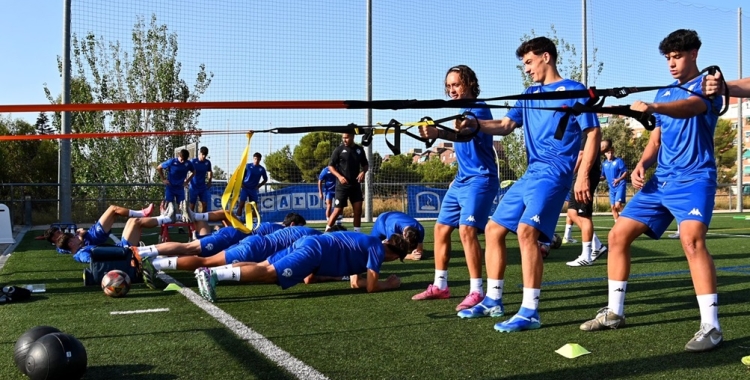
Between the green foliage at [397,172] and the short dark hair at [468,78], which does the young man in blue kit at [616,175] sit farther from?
the green foliage at [397,172]

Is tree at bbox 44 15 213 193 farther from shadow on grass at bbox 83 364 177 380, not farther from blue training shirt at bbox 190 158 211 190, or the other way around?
shadow on grass at bbox 83 364 177 380

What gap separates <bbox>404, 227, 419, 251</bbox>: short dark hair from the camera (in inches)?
247

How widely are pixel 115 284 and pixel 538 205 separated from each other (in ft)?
12.2

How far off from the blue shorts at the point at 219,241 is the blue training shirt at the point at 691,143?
450cm

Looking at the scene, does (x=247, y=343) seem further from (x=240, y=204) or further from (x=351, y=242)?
(x=240, y=204)

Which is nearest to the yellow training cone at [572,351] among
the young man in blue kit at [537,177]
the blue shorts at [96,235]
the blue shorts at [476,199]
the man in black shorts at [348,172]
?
the young man in blue kit at [537,177]

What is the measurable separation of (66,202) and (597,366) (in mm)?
13092

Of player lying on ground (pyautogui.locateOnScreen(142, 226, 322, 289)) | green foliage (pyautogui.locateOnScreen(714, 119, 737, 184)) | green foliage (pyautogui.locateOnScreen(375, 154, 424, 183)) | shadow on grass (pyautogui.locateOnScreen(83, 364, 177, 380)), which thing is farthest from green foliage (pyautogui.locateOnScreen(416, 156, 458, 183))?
green foliage (pyautogui.locateOnScreen(714, 119, 737, 184))

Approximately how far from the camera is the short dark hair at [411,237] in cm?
628

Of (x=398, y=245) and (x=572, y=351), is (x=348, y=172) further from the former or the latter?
(x=572, y=351)

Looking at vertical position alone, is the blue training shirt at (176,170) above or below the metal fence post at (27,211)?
above

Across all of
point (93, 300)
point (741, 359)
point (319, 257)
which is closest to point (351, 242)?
point (319, 257)

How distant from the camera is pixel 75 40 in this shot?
20.5m

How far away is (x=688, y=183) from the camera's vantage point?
407 cm
